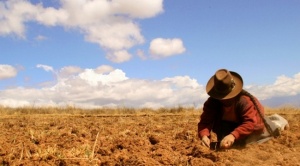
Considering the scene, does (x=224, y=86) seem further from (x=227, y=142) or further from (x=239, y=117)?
(x=227, y=142)

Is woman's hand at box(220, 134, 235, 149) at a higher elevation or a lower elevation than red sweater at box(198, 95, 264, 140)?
lower

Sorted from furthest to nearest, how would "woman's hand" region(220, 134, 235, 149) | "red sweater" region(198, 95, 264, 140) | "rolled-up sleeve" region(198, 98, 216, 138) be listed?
1. "rolled-up sleeve" region(198, 98, 216, 138)
2. "red sweater" region(198, 95, 264, 140)
3. "woman's hand" region(220, 134, 235, 149)

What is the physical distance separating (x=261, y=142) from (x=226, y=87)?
1059mm

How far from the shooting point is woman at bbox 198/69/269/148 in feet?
19.2

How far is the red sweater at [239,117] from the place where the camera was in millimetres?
5824

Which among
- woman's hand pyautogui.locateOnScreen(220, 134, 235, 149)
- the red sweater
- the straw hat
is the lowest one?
woman's hand pyautogui.locateOnScreen(220, 134, 235, 149)

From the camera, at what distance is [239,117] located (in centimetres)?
607

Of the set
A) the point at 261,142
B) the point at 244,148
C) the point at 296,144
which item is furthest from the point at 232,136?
the point at 296,144

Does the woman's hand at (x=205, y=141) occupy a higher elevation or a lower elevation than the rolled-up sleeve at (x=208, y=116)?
lower

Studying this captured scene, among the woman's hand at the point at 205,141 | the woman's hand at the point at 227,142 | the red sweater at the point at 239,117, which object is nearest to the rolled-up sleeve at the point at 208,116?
the red sweater at the point at 239,117

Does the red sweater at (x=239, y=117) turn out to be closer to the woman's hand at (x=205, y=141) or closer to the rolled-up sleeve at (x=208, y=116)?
the rolled-up sleeve at (x=208, y=116)

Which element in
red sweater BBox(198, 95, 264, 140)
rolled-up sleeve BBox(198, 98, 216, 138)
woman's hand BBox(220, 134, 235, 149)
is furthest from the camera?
rolled-up sleeve BBox(198, 98, 216, 138)

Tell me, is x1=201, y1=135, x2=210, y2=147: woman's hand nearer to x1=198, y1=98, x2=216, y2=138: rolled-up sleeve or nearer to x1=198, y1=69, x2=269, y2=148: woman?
x1=198, y1=69, x2=269, y2=148: woman

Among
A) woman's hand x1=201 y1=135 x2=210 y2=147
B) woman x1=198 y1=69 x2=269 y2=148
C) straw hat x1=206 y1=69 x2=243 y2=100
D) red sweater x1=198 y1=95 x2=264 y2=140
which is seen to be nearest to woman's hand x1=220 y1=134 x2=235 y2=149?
woman x1=198 y1=69 x2=269 y2=148
